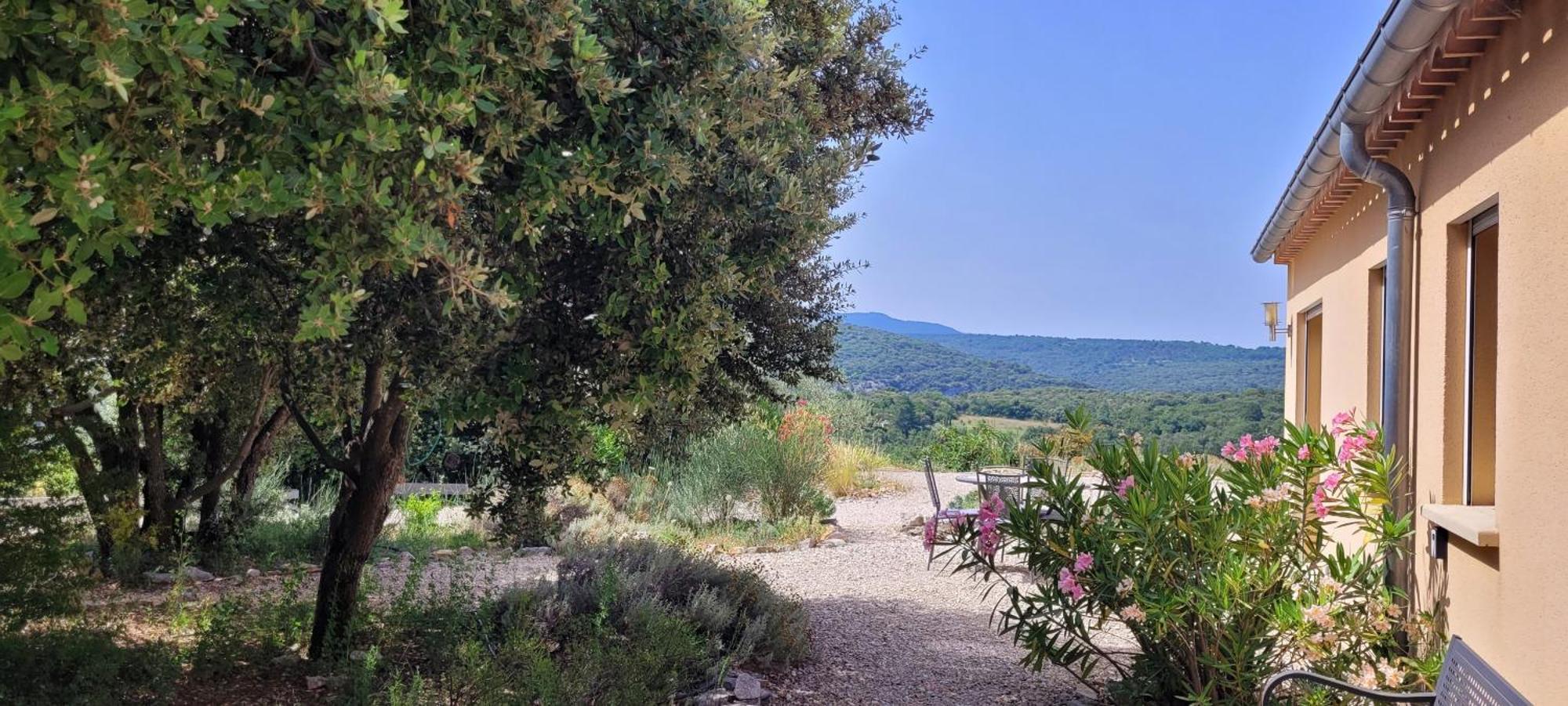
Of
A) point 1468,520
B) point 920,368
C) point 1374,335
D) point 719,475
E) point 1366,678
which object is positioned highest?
point 920,368

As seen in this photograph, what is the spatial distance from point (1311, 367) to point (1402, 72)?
6.11 metres

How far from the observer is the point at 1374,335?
539 cm

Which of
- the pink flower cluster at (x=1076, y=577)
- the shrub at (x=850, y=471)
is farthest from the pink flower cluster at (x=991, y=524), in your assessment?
the shrub at (x=850, y=471)

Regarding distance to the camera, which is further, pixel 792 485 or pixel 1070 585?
pixel 792 485

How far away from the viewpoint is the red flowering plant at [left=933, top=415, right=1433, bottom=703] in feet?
12.8

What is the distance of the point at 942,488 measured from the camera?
14.6 metres

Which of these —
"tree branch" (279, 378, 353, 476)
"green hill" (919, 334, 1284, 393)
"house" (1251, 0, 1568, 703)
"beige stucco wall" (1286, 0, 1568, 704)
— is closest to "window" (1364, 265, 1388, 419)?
"house" (1251, 0, 1568, 703)

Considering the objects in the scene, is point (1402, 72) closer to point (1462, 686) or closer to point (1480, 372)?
point (1480, 372)

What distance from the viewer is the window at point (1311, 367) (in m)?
8.64

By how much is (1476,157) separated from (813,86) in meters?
3.40

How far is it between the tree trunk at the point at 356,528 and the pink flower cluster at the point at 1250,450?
399 centimetres

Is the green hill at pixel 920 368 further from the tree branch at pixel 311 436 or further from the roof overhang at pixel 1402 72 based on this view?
the tree branch at pixel 311 436

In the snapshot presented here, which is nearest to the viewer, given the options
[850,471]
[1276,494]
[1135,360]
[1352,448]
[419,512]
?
[1276,494]

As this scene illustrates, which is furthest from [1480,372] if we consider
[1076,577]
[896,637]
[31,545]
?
[31,545]
